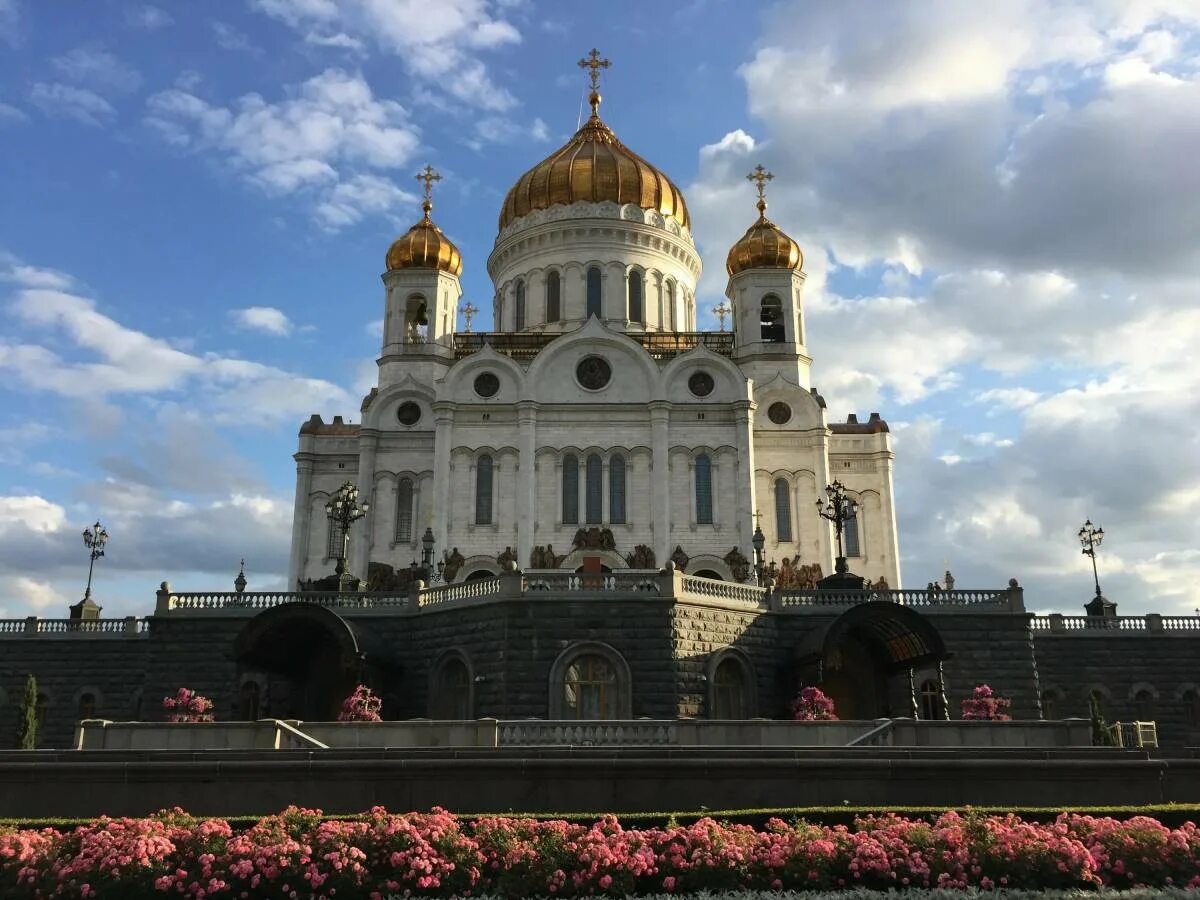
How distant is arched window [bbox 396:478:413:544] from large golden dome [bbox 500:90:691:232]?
1695 centimetres

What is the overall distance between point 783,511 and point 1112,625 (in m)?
14.2

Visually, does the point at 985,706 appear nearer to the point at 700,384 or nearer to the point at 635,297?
the point at 700,384

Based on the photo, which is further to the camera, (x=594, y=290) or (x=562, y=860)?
(x=594, y=290)

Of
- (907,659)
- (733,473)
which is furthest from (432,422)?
(907,659)

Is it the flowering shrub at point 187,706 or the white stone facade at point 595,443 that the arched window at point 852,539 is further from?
the flowering shrub at point 187,706

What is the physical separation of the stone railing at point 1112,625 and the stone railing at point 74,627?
32092 mm

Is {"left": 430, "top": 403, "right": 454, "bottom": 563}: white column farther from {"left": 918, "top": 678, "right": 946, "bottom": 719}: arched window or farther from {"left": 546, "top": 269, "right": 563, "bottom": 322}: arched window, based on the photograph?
{"left": 918, "top": 678, "right": 946, "bottom": 719}: arched window

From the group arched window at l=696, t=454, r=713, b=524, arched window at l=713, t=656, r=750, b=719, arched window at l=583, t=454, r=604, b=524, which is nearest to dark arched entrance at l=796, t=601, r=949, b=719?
arched window at l=713, t=656, r=750, b=719

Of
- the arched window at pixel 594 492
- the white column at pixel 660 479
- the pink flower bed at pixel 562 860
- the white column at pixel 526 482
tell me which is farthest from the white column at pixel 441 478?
the pink flower bed at pixel 562 860

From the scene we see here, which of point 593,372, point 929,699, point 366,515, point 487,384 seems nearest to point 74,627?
point 366,515

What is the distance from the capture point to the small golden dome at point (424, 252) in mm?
52719

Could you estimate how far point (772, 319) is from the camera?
52.0 m

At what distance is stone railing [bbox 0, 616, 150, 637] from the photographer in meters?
37.2

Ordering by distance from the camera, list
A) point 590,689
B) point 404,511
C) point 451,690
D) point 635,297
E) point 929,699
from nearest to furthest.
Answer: point 590,689 → point 451,690 → point 929,699 → point 404,511 → point 635,297
